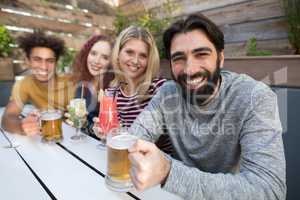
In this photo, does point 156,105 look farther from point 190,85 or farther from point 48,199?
point 48,199

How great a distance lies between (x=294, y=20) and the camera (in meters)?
1.62

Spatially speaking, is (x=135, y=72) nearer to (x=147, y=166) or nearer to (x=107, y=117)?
(x=107, y=117)

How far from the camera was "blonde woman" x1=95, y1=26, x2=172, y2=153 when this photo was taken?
1607mm

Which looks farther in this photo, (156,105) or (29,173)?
(156,105)

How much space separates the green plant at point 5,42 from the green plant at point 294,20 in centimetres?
262

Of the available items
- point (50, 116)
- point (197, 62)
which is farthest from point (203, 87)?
point (50, 116)

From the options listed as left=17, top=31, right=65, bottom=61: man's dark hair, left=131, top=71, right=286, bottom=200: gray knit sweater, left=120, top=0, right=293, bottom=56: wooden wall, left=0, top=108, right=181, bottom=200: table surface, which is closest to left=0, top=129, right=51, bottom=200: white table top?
left=0, top=108, right=181, bottom=200: table surface

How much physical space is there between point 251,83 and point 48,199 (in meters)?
0.81

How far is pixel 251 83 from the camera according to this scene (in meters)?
0.95

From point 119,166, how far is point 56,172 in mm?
289

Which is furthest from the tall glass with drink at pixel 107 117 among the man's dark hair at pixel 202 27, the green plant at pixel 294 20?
the green plant at pixel 294 20

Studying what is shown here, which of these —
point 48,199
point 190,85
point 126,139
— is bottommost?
point 48,199

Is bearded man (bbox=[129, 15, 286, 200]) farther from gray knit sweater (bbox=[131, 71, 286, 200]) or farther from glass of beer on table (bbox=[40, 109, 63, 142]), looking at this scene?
glass of beer on table (bbox=[40, 109, 63, 142])

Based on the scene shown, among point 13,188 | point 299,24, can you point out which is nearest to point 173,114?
point 13,188
